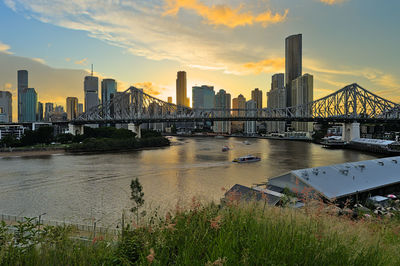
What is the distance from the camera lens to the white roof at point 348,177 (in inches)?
445

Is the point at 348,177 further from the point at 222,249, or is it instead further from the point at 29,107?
the point at 29,107

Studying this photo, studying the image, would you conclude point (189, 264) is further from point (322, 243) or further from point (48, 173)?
point (48, 173)

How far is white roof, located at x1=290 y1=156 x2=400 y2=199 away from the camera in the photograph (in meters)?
11.3

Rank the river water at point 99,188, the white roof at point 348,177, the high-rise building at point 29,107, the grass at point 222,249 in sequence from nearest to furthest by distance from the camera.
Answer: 1. the grass at point 222,249
2. the white roof at point 348,177
3. the river water at point 99,188
4. the high-rise building at point 29,107

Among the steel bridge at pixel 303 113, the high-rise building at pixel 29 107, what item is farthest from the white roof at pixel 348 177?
the high-rise building at pixel 29 107

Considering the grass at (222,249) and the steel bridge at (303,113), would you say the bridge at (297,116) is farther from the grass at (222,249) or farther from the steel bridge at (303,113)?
the grass at (222,249)

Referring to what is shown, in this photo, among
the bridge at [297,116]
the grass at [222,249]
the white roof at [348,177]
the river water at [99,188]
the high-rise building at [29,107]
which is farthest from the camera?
the high-rise building at [29,107]

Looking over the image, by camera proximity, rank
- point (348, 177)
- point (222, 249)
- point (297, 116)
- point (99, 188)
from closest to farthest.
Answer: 1. point (222, 249)
2. point (348, 177)
3. point (99, 188)
4. point (297, 116)

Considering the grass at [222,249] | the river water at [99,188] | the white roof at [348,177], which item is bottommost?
the river water at [99,188]

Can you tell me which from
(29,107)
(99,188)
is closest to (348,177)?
(99,188)

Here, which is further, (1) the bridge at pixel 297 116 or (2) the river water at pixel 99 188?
(1) the bridge at pixel 297 116

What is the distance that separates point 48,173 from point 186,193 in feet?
45.5

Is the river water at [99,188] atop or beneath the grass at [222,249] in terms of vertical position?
beneath

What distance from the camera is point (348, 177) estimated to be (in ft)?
41.0
